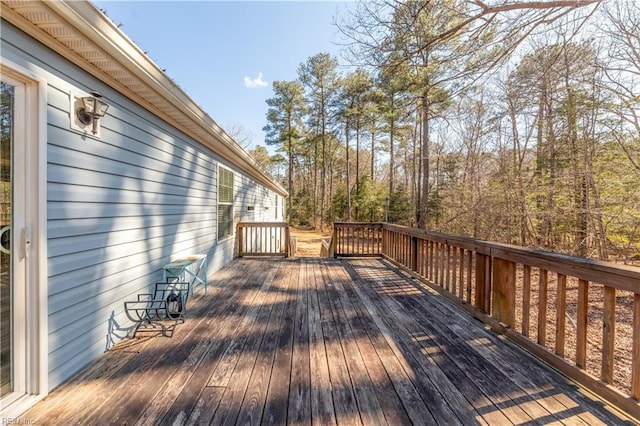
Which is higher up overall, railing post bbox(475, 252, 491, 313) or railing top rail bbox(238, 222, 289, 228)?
railing top rail bbox(238, 222, 289, 228)

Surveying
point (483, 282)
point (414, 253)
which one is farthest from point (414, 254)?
point (483, 282)

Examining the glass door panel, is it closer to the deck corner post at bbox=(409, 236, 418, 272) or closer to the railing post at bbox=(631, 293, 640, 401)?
the railing post at bbox=(631, 293, 640, 401)

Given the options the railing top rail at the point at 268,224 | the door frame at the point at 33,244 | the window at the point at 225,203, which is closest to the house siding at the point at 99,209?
the door frame at the point at 33,244

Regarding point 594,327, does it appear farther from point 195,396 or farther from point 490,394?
point 195,396

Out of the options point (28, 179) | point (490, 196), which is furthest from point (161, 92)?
point (490, 196)

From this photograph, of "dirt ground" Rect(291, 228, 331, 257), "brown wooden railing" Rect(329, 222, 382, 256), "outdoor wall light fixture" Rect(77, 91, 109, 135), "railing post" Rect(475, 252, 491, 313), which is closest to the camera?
"outdoor wall light fixture" Rect(77, 91, 109, 135)

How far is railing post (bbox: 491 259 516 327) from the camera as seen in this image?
2.40 m

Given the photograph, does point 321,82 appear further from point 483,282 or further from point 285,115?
point 483,282

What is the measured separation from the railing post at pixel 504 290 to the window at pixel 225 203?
14.6 feet

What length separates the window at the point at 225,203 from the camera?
16.8ft

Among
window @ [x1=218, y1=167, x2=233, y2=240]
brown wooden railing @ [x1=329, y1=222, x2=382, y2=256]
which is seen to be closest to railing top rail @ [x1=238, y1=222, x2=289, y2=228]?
window @ [x1=218, y1=167, x2=233, y2=240]

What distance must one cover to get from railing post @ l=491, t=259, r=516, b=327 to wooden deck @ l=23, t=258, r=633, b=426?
0.22 meters

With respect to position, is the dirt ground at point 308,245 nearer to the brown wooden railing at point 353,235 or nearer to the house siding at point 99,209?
the brown wooden railing at point 353,235

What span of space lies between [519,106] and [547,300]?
7553 mm
